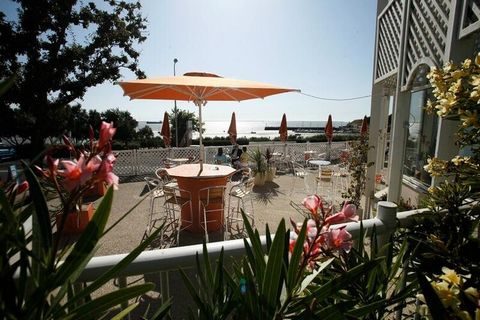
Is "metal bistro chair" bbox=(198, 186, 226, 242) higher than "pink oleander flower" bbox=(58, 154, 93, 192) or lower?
lower

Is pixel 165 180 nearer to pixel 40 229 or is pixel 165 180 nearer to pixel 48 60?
pixel 40 229

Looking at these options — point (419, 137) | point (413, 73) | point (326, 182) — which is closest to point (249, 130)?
point (326, 182)

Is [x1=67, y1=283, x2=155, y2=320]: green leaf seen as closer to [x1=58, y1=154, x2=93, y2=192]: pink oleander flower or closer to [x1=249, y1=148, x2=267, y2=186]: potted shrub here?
[x1=58, y1=154, x2=93, y2=192]: pink oleander flower

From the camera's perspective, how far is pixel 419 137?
437cm

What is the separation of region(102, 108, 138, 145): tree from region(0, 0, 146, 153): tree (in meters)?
2.59

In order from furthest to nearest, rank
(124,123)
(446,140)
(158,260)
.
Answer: (124,123), (446,140), (158,260)

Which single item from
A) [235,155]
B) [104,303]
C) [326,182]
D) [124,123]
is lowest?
[326,182]

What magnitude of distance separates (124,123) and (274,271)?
56.0 ft

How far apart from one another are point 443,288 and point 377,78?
5.86m

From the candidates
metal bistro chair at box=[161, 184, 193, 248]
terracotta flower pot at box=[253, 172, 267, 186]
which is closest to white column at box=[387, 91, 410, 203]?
metal bistro chair at box=[161, 184, 193, 248]

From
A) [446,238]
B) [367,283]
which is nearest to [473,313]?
[367,283]

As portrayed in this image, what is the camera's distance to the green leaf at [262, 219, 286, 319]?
0.83 metres

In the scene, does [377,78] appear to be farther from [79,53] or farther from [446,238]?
[79,53]

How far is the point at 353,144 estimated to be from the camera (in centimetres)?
548
